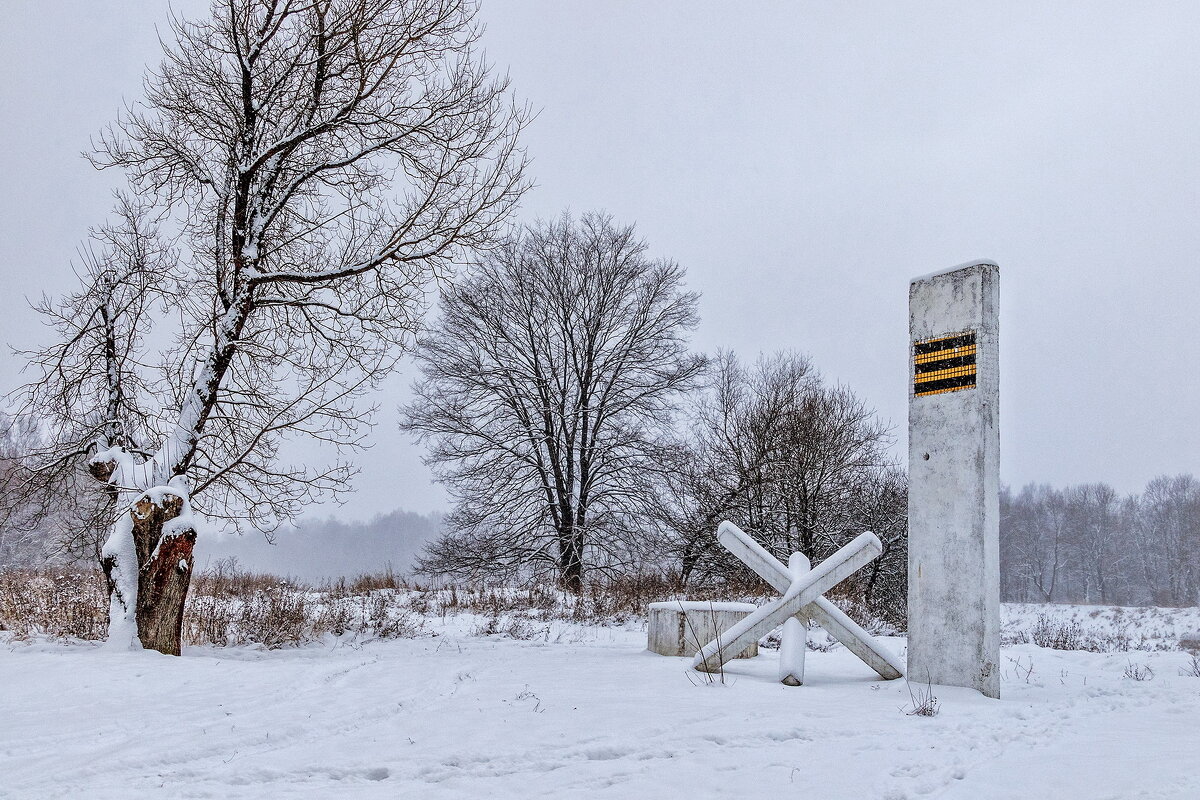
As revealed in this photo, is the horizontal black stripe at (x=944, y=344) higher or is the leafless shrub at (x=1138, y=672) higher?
the horizontal black stripe at (x=944, y=344)

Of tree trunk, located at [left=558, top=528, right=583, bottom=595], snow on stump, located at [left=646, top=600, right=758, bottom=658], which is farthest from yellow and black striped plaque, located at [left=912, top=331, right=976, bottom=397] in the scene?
tree trunk, located at [left=558, top=528, right=583, bottom=595]

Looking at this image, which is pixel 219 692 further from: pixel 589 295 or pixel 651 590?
pixel 589 295

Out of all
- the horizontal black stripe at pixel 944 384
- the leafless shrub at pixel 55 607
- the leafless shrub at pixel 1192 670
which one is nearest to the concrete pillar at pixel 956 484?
the horizontal black stripe at pixel 944 384

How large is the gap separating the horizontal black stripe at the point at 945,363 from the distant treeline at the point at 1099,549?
61.5 meters

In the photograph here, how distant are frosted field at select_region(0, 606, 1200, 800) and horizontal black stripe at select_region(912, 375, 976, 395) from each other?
8.32 feet

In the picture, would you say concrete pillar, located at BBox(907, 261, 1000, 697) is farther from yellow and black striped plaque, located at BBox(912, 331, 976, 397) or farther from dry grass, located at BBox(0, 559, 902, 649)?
dry grass, located at BBox(0, 559, 902, 649)

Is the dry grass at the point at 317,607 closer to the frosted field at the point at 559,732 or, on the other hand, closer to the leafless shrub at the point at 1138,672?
the frosted field at the point at 559,732

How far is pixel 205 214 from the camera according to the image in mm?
9359

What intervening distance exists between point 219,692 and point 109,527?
158 inches

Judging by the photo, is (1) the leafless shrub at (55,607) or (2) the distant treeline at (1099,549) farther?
(2) the distant treeline at (1099,549)

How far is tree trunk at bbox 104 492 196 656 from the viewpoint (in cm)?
783

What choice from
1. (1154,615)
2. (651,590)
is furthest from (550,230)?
(1154,615)

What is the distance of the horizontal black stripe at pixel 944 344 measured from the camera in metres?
6.30

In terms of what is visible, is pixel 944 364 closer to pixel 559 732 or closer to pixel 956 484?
pixel 956 484
